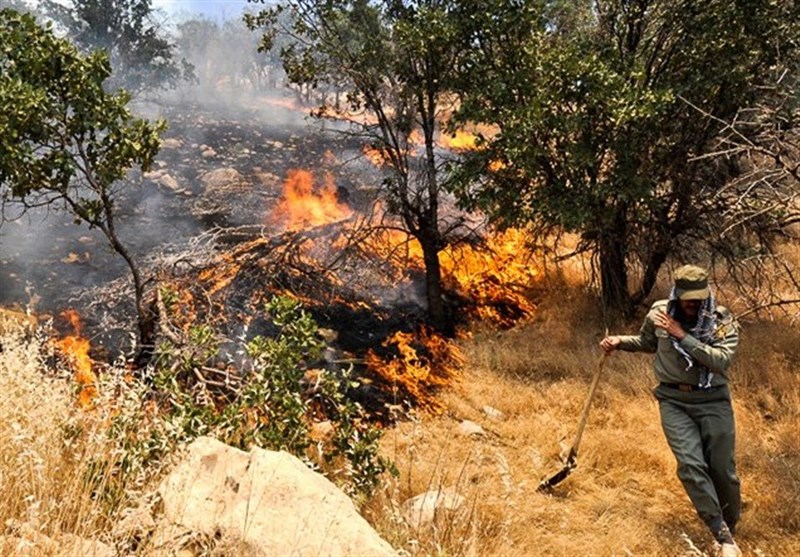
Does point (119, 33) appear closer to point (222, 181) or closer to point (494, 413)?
point (222, 181)

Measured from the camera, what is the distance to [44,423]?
125 inches

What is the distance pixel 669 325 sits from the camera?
412cm

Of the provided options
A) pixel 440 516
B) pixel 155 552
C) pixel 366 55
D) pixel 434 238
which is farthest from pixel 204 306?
pixel 155 552

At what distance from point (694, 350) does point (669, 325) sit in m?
0.25

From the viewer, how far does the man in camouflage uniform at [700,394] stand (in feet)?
13.1

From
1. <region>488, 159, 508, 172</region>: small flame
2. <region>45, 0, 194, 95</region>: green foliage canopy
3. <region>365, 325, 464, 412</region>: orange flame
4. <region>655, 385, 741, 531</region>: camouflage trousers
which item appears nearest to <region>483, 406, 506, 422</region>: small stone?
<region>365, 325, 464, 412</region>: orange flame

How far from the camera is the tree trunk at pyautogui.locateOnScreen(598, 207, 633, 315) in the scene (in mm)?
9047

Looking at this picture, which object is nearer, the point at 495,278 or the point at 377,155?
the point at 495,278

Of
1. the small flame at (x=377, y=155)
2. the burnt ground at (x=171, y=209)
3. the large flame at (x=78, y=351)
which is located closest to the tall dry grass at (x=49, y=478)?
the burnt ground at (x=171, y=209)

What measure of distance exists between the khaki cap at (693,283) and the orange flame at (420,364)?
12.9 ft

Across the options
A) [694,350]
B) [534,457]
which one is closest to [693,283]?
[694,350]

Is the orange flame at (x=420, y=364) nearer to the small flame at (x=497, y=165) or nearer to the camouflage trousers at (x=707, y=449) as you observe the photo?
the small flame at (x=497, y=165)

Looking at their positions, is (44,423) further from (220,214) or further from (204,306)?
(220,214)

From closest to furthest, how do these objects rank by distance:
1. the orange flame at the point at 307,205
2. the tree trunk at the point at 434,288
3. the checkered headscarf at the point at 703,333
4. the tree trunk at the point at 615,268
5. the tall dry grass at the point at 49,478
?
1. the tall dry grass at the point at 49,478
2. the checkered headscarf at the point at 703,333
3. the tree trunk at the point at 615,268
4. the tree trunk at the point at 434,288
5. the orange flame at the point at 307,205
